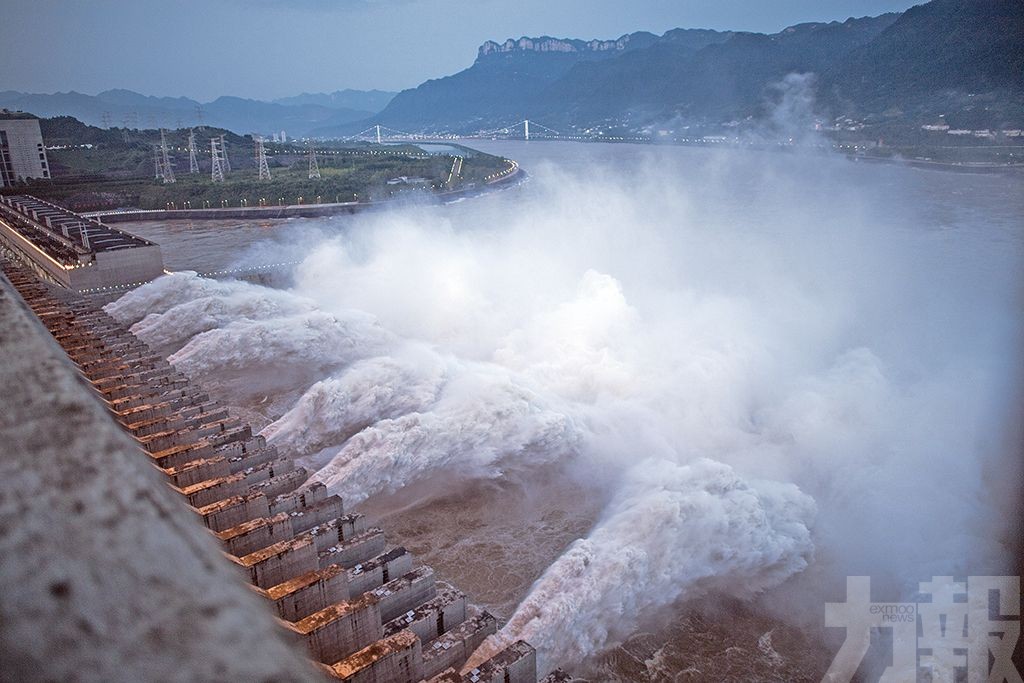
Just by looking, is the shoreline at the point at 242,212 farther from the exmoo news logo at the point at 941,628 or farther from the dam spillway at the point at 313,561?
the exmoo news logo at the point at 941,628

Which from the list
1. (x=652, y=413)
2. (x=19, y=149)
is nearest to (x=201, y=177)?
(x=19, y=149)

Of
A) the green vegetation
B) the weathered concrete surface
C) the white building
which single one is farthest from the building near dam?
the white building

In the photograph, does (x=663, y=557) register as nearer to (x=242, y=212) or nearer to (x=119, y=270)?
(x=119, y=270)

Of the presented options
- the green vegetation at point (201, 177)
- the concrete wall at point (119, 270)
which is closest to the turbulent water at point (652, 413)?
the concrete wall at point (119, 270)

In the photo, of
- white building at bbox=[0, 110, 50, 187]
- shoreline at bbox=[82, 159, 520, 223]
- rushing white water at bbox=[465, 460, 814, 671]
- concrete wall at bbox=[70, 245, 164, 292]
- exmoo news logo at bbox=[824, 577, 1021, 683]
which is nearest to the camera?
exmoo news logo at bbox=[824, 577, 1021, 683]

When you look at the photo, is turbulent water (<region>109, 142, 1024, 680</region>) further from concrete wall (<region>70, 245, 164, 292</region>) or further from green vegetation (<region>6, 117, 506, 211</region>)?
green vegetation (<region>6, 117, 506, 211</region>)

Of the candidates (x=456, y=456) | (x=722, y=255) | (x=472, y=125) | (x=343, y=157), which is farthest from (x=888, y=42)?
(x=472, y=125)
